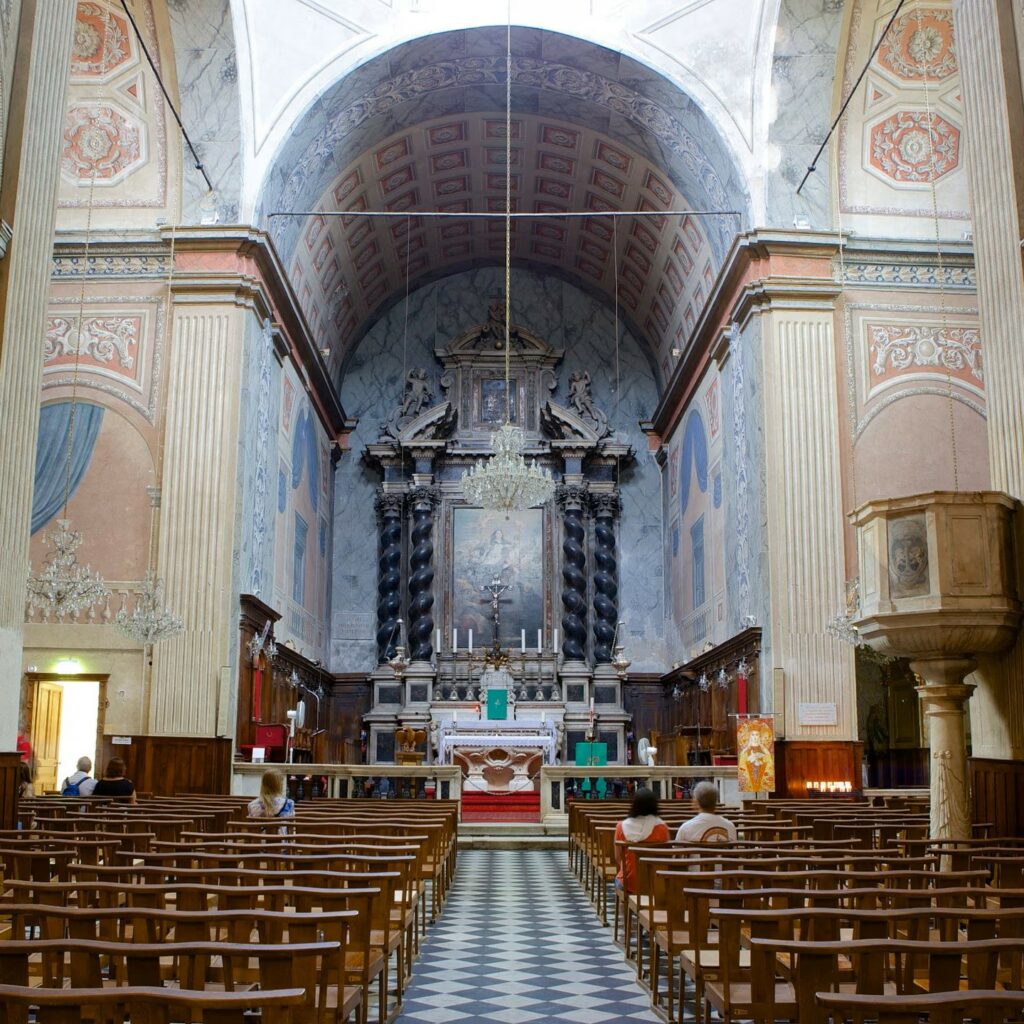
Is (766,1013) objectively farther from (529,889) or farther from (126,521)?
(126,521)

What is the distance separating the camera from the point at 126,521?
16016 mm

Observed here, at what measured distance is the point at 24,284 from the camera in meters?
8.85

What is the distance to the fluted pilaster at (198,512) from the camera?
15.2 m

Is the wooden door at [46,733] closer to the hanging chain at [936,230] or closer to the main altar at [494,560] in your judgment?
the main altar at [494,560]

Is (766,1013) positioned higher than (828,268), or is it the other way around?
(828,268)

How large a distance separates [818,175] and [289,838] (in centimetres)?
1365

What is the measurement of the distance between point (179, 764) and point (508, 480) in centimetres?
591

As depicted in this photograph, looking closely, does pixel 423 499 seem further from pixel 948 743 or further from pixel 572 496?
pixel 948 743

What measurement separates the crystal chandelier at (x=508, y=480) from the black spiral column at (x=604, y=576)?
6.62 meters

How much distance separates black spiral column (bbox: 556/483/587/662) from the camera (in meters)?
23.2

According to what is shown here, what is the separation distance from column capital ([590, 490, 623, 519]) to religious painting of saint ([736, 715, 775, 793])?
421 inches

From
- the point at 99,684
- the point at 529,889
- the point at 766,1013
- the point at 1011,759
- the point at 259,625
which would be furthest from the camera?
the point at 259,625

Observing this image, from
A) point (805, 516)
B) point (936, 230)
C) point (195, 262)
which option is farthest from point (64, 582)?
point (936, 230)

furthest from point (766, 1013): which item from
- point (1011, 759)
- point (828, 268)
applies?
point (828, 268)
